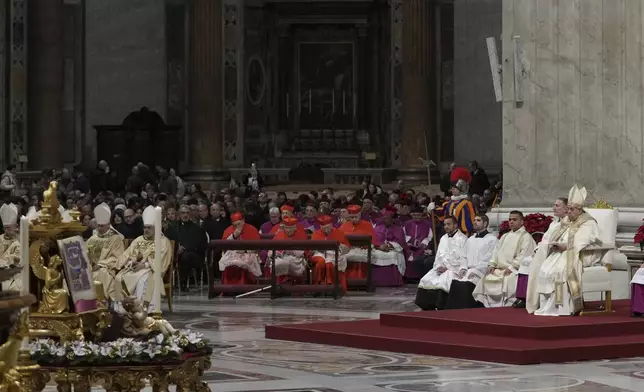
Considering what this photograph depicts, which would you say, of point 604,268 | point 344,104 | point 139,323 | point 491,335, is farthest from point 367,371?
point 344,104

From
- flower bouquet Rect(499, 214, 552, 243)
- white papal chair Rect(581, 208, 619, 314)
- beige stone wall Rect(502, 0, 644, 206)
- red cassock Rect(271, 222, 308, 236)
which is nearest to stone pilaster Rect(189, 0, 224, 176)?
red cassock Rect(271, 222, 308, 236)

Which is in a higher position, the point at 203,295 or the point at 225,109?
the point at 225,109

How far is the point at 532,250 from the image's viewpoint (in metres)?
16.8

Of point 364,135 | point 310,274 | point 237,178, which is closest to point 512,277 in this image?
point 310,274

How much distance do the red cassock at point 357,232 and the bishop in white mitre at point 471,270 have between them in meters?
4.70

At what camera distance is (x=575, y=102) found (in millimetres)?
18094

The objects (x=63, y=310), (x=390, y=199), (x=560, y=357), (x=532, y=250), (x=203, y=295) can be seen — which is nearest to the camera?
(x=63, y=310)

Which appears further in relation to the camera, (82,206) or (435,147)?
(435,147)

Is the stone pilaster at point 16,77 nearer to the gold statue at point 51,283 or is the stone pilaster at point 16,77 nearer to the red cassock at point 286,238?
the red cassock at point 286,238

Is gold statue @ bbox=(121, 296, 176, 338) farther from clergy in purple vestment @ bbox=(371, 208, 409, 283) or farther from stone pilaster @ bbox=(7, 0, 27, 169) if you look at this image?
stone pilaster @ bbox=(7, 0, 27, 169)

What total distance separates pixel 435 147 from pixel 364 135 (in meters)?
3.14

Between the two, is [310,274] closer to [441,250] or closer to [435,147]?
[441,250]

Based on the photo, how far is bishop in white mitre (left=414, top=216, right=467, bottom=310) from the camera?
17.6 metres

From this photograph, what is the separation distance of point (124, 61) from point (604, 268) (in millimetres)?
24526
